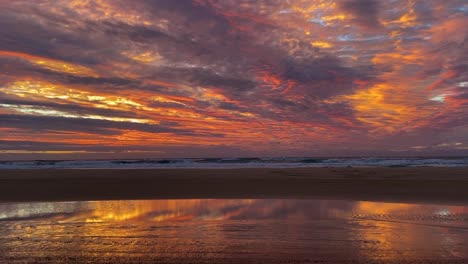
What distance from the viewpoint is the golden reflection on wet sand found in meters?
8.27

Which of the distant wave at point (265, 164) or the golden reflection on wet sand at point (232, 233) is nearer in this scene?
the golden reflection on wet sand at point (232, 233)

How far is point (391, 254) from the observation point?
27.5 ft

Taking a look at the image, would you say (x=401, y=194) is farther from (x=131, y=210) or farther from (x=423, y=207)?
(x=131, y=210)

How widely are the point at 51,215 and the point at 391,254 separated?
1225 centimetres

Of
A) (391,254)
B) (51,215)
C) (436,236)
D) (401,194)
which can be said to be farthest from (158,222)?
(401,194)

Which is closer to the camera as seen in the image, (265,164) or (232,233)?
(232,233)

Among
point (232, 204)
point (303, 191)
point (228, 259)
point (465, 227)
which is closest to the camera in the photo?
point (228, 259)

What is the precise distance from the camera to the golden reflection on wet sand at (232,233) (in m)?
8.27

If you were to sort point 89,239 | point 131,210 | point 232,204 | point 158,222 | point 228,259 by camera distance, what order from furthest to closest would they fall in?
point 232,204 < point 131,210 < point 158,222 < point 89,239 < point 228,259

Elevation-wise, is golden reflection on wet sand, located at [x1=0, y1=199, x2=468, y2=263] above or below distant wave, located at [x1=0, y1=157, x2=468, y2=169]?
below

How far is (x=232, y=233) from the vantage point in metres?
10.6

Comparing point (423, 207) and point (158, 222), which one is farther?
point (423, 207)

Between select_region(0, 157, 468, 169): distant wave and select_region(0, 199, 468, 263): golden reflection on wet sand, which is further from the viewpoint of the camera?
select_region(0, 157, 468, 169): distant wave

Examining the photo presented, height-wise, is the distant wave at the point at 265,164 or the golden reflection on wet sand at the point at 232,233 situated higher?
the distant wave at the point at 265,164
